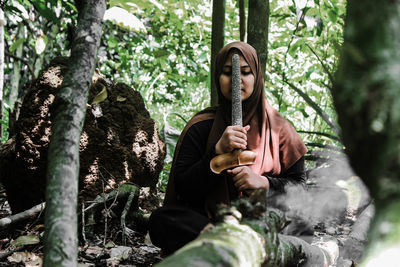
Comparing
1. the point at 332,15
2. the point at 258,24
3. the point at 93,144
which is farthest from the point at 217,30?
the point at 93,144

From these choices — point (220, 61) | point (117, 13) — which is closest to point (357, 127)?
point (220, 61)

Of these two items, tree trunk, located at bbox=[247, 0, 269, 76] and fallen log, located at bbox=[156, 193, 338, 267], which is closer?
→ fallen log, located at bbox=[156, 193, 338, 267]

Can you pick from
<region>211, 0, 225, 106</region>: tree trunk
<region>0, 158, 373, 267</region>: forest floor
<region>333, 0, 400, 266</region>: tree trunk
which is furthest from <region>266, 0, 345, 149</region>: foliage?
<region>333, 0, 400, 266</region>: tree trunk

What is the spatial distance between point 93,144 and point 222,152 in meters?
1.12

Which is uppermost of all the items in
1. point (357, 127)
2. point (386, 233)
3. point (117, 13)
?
point (117, 13)

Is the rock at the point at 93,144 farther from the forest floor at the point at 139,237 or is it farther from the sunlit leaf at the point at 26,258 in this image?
the sunlit leaf at the point at 26,258

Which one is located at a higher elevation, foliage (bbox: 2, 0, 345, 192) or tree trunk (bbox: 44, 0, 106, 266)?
foliage (bbox: 2, 0, 345, 192)

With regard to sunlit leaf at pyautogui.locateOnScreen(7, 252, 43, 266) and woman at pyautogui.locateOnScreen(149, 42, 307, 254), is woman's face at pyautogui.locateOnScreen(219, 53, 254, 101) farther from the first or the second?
sunlit leaf at pyautogui.locateOnScreen(7, 252, 43, 266)

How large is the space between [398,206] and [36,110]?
2412mm

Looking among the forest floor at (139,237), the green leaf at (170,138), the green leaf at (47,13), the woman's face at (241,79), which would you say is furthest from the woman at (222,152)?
the green leaf at (170,138)

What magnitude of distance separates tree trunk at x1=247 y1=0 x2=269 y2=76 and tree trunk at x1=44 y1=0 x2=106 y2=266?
1721 mm

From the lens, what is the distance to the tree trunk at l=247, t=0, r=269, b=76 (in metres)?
2.83

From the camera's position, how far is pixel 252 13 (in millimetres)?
2842

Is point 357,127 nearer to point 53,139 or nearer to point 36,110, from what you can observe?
point 53,139
